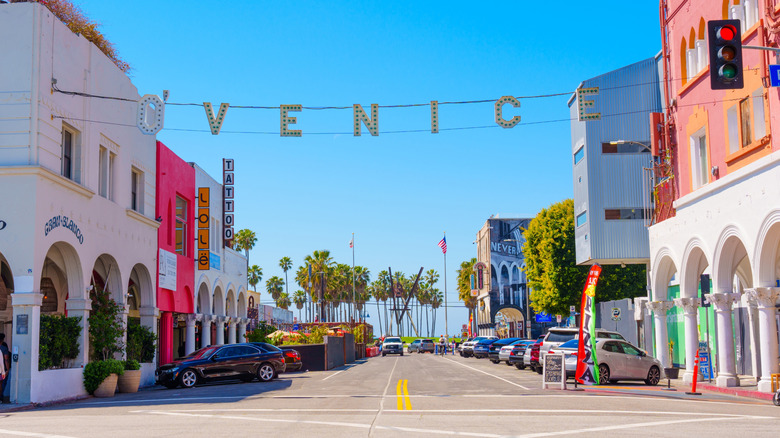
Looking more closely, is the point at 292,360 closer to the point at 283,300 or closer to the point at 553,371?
the point at 553,371

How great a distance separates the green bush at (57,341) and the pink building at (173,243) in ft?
25.8

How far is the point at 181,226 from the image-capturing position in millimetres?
35875

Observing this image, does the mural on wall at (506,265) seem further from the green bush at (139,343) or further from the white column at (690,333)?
the green bush at (139,343)

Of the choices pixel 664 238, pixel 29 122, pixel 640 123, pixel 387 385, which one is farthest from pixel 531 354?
pixel 29 122

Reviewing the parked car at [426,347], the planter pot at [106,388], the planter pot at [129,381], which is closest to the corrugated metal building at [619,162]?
the planter pot at [129,381]

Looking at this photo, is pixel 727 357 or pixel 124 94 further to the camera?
pixel 124 94

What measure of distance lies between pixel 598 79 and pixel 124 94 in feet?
74.7

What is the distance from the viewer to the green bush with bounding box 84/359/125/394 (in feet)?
76.5

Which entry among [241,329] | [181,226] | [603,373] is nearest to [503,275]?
[241,329]

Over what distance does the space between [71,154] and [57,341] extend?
18.6ft

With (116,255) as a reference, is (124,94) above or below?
above

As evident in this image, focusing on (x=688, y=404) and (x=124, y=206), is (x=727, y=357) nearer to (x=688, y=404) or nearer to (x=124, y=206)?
(x=688, y=404)

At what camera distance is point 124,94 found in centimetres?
2778

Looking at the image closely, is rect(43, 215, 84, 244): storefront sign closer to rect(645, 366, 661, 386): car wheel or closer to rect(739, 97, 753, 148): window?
rect(645, 366, 661, 386): car wheel
